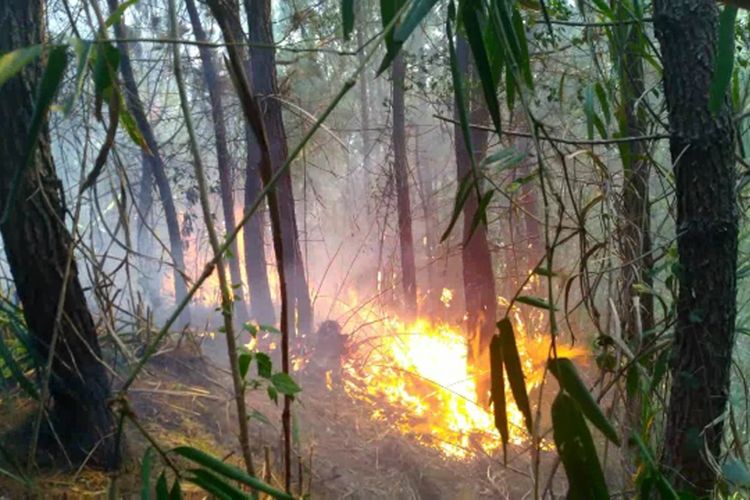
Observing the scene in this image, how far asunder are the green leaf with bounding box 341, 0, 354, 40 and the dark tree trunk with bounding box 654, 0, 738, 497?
2.08 ft

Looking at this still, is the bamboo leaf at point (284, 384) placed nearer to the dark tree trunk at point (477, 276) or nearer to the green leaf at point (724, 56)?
the green leaf at point (724, 56)

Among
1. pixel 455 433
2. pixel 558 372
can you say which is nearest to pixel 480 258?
pixel 455 433

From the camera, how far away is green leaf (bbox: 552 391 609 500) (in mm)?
881

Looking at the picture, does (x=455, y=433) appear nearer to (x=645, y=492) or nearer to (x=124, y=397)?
(x=645, y=492)

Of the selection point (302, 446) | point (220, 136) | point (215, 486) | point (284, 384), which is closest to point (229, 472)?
point (215, 486)

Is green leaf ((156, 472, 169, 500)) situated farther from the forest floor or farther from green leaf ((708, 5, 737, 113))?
green leaf ((708, 5, 737, 113))

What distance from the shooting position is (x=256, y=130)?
91 cm

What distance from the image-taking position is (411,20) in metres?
0.73

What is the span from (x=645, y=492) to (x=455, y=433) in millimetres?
3006

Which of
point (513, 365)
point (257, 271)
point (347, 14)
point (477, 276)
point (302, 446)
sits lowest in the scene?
point (302, 446)

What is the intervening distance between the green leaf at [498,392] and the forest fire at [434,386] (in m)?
2.37

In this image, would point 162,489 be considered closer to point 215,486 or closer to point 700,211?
point 215,486

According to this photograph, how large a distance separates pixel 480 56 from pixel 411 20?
128 millimetres

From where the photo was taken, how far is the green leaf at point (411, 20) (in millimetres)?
713
